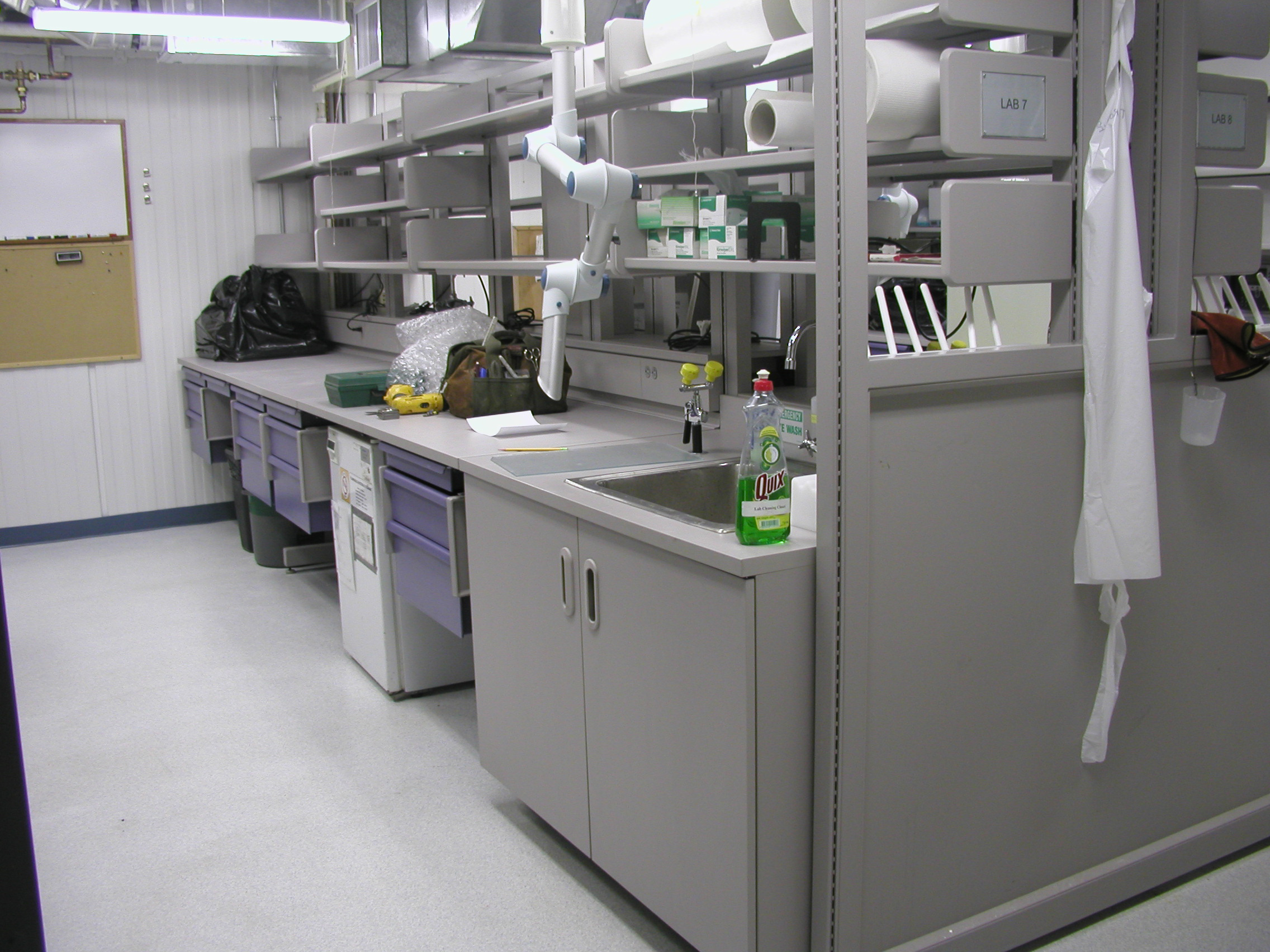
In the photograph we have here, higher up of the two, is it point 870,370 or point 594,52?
point 594,52

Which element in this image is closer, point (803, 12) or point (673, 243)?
point (803, 12)

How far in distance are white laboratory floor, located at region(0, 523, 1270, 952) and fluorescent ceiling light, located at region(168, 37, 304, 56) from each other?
2.39 meters

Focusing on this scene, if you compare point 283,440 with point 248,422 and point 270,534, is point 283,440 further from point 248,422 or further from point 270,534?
point 270,534

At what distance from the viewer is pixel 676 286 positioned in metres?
3.45

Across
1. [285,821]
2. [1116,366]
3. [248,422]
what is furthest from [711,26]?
[248,422]

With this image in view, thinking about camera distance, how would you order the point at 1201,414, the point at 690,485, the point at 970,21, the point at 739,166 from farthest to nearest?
the point at 690,485
the point at 739,166
the point at 1201,414
the point at 970,21

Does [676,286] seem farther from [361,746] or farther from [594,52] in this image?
[361,746]

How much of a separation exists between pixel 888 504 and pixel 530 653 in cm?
98

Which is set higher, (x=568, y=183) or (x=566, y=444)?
(x=568, y=183)

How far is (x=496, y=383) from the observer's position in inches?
134

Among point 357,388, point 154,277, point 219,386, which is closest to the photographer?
point 357,388

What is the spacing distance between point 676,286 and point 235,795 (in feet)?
6.23

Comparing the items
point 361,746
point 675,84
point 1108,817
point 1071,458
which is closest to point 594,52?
point 675,84

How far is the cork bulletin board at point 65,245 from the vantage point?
5316 mm
